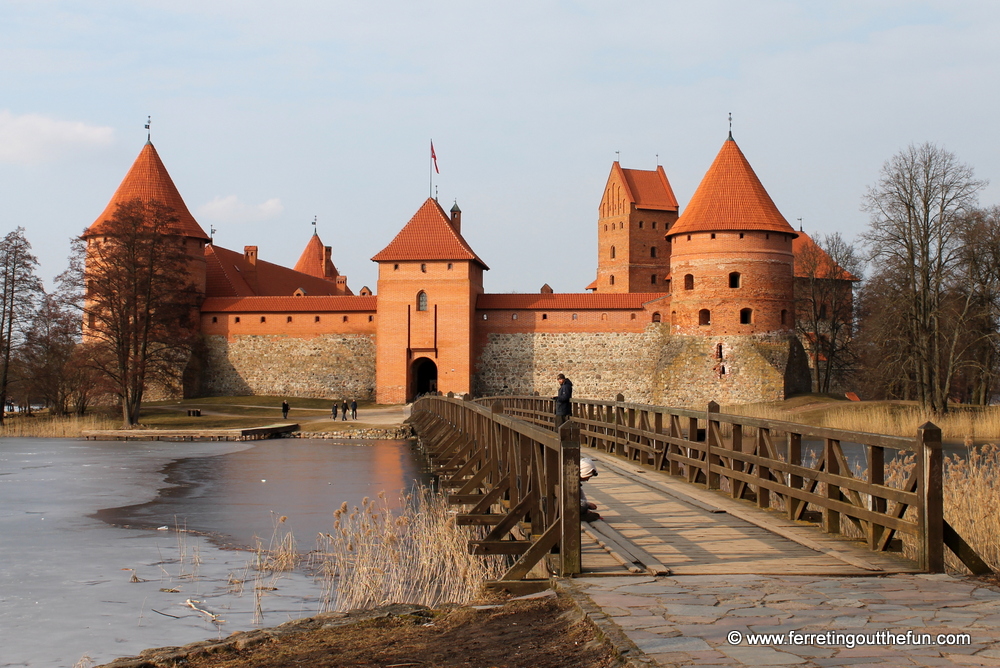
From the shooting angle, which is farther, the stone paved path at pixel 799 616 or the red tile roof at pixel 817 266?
the red tile roof at pixel 817 266

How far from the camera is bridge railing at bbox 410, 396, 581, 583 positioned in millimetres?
5410

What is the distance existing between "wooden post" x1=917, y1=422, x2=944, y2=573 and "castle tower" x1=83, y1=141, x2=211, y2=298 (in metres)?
37.6

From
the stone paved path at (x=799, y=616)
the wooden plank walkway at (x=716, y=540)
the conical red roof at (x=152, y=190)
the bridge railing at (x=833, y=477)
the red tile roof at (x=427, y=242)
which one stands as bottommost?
the wooden plank walkway at (x=716, y=540)

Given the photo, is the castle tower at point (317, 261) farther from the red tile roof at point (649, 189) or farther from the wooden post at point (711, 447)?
the wooden post at point (711, 447)

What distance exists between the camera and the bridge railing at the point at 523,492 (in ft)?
17.7

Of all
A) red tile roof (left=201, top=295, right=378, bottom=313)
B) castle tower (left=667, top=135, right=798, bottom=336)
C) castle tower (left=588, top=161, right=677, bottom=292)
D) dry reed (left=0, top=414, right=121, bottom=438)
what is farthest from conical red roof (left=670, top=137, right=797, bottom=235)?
dry reed (left=0, top=414, right=121, bottom=438)

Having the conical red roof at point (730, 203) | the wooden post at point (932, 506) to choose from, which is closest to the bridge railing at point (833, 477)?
the wooden post at point (932, 506)

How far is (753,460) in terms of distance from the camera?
25.5 ft

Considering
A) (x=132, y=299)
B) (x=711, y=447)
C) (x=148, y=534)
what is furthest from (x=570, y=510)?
(x=132, y=299)

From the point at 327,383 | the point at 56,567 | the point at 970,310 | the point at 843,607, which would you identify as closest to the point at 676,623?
the point at 843,607

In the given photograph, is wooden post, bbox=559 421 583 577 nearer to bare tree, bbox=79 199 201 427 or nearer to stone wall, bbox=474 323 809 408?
bare tree, bbox=79 199 201 427

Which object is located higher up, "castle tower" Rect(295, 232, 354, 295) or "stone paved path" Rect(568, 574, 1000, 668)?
"castle tower" Rect(295, 232, 354, 295)

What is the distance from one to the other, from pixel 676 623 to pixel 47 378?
3289 centimetres

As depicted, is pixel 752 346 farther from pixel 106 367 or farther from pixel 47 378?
pixel 47 378
